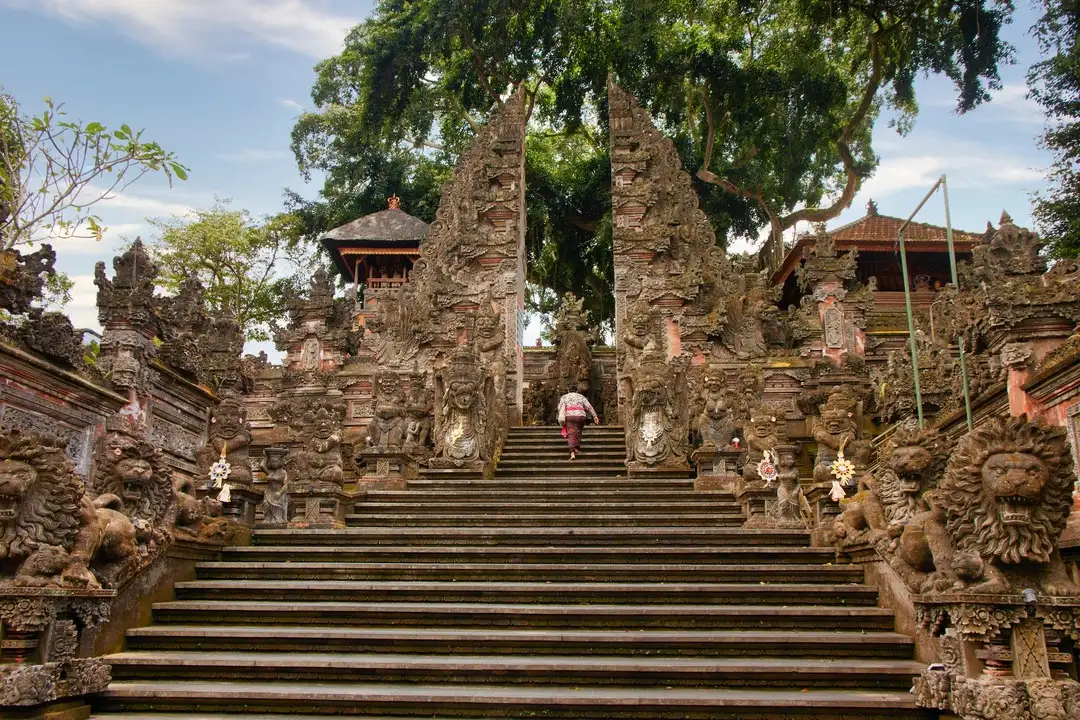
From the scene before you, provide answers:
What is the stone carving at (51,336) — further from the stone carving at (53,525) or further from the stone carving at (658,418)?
the stone carving at (658,418)

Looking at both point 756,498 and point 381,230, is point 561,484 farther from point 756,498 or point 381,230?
point 381,230

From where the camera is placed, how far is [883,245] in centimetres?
2244

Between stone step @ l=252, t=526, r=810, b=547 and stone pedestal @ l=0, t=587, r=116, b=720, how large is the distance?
307cm

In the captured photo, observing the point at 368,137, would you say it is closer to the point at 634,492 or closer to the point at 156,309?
the point at 156,309

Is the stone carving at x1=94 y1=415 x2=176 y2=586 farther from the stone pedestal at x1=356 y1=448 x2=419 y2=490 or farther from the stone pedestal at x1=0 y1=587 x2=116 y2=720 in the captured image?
the stone pedestal at x1=356 y1=448 x2=419 y2=490

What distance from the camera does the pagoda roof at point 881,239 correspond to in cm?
2200

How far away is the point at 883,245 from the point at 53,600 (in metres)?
22.1

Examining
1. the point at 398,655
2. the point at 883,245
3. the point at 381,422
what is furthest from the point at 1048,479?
the point at 883,245

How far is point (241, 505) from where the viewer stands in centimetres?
855

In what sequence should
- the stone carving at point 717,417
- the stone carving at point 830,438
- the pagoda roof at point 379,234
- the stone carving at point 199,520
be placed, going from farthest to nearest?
1. the pagoda roof at point 379,234
2. the stone carving at point 717,417
3. the stone carving at point 830,438
4. the stone carving at point 199,520

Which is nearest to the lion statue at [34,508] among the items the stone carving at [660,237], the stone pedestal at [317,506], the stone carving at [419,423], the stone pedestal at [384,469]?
the stone pedestal at [317,506]

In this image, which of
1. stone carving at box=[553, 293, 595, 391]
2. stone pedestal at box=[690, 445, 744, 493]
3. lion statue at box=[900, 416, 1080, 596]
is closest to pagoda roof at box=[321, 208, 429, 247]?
stone carving at box=[553, 293, 595, 391]

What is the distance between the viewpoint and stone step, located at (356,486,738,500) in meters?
9.79

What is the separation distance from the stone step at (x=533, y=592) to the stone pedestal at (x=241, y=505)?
1491 mm
